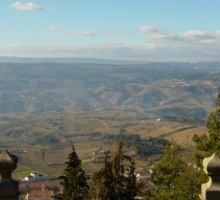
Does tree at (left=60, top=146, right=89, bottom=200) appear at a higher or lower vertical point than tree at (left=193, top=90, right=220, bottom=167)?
lower

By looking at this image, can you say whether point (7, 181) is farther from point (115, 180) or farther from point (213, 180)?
point (115, 180)

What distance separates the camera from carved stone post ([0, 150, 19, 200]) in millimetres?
4152

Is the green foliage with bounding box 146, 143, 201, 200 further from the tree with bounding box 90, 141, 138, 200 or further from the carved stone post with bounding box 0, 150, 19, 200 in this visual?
the carved stone post with bounding box 0, 150, 19, 200

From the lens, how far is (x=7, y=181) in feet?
13.8

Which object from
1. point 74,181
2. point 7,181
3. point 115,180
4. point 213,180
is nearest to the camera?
point 213,180

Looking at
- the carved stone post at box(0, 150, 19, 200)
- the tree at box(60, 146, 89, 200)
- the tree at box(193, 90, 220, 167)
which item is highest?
the carved stone post at box(0, 150, 19, 200)

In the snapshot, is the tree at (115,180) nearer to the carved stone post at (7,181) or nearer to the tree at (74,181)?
the tree at (74,181)

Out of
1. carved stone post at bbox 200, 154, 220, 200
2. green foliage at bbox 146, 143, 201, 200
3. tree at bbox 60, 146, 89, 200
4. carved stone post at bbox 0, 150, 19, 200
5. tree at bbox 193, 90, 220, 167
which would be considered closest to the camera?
carved stone post at bbox 200, 154, 220, 200

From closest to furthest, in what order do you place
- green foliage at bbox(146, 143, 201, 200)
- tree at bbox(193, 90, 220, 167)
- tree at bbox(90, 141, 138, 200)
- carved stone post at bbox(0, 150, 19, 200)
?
carved stone post at bbox(0, 150, 19, 200), tree at bbox(193, 90, 220, 167), green foliage at bbox(146, 143, 201, 200), tree at bbox(90, 141, 138, 200)

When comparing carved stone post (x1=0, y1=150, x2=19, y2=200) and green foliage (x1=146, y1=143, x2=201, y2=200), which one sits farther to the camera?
green foliage (x1=146, y1=143, x2=201, y2=200)

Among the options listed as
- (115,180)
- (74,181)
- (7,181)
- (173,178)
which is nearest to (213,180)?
(7,181)

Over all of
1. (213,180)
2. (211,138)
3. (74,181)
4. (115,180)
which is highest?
(213,180)

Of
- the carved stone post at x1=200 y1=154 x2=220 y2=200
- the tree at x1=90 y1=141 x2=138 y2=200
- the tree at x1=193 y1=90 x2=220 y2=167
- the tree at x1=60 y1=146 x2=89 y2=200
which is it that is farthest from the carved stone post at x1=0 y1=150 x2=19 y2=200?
the tree at x1=60 y1=146 x2=89 y2=200

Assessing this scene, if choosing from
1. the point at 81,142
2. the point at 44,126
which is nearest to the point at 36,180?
the point at 81,142
